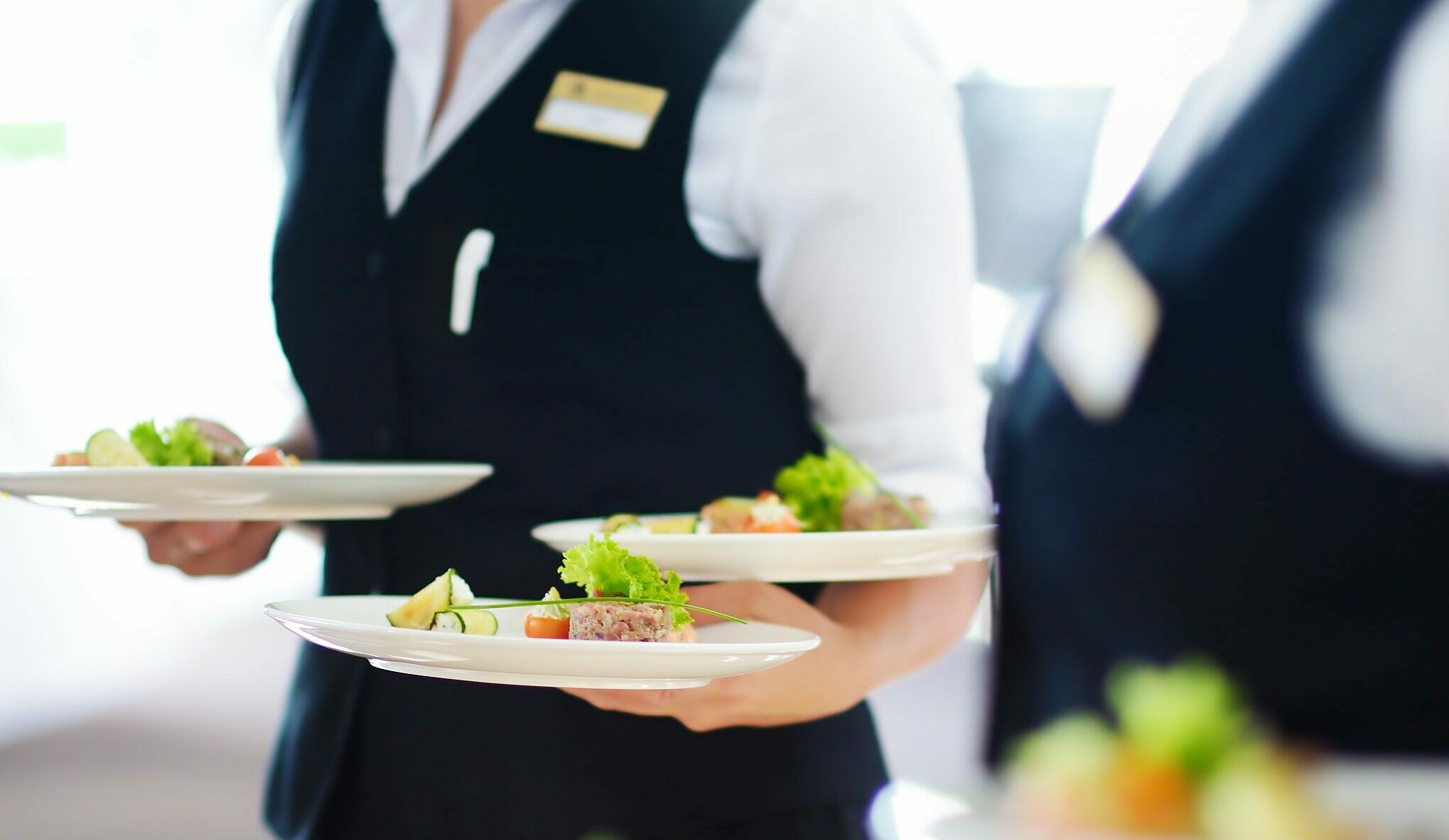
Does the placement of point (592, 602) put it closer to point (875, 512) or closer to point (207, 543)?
point (875, 512)

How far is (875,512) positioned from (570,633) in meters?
0.42

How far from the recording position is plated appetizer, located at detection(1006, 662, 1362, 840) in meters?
0.39

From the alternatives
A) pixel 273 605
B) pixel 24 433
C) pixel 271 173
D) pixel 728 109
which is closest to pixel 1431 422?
pixel 273 605

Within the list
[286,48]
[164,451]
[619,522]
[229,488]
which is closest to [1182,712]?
[619,522]

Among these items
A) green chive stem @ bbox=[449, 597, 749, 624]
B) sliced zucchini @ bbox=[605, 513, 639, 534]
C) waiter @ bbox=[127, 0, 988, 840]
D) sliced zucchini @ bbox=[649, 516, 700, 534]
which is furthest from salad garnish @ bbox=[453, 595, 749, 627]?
waiter @ bbox=[127, 0, 988, 840]

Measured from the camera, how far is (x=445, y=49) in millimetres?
1297

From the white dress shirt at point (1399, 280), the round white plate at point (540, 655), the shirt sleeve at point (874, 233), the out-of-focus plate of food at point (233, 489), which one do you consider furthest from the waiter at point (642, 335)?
the white dress shirt at point (1399, 280)

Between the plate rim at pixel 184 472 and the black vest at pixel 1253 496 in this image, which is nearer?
the black vest at pixel 1253 496

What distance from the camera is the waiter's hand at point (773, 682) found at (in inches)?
31.1

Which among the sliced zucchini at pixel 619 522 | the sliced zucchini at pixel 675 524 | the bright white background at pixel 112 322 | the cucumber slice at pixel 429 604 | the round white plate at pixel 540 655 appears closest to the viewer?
the round white plate at pixel 540 655

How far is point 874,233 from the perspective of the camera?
1.10 meters

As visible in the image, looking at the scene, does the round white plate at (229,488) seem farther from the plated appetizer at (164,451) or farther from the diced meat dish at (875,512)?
the diced meat dish at (875,512)

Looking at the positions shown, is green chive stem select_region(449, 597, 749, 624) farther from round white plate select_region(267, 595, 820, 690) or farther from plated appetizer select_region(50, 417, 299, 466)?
plated appetizer select_region(50, 417, 299, 466)

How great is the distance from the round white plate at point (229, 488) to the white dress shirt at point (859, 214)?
39cm
